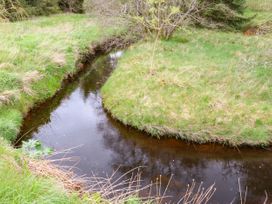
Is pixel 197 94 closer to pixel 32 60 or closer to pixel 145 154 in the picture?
pixel 145 154

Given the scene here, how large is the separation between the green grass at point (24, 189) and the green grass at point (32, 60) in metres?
5.07

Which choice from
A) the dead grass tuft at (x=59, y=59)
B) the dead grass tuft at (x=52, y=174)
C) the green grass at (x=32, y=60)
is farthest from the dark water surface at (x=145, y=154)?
the dead grass tuft at (x=59, y=59)

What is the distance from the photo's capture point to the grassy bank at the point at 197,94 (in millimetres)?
11422

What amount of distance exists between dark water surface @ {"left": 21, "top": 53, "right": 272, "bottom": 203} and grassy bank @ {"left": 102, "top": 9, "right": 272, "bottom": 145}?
0.45 m

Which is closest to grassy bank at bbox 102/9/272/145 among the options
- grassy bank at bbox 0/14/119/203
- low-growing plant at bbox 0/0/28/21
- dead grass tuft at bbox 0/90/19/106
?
grassy bank at bbox 0/14/119/203

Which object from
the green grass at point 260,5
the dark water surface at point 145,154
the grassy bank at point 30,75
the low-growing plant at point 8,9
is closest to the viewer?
the grassy bank at point 30,75

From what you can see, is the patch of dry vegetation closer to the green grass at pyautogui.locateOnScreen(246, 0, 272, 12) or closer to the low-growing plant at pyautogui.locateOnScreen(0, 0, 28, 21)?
the low-growing plant at pyautogui.locateOnScreen(0, 0, 28, 21)

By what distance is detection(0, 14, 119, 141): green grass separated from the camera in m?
12.3

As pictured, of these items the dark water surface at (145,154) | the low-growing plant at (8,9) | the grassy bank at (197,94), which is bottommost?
the dark water surface at (145,154)

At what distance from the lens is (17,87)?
13039mm

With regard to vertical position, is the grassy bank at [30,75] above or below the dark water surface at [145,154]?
above

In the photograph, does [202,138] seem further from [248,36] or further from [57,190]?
[248,36]

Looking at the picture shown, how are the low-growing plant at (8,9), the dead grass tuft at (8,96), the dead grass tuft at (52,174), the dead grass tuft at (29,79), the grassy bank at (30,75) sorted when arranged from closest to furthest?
the grassy bank at (30,75) → the dead grass tuft at (52,174) → the low-growing plant at (8,9) → the dead grass tuft at (8,96) → the dead grass tuft at (29,79)

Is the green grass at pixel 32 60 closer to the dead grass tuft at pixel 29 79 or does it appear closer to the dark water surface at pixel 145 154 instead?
the dead grass tuft at pixel 29 79
